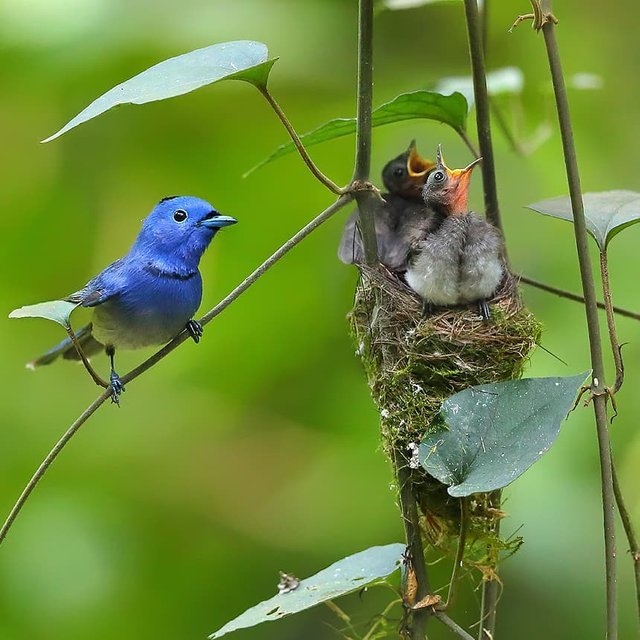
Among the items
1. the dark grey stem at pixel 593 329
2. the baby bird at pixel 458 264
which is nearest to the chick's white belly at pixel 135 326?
the baby bird at pixel 458 264

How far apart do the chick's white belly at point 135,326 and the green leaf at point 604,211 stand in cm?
98

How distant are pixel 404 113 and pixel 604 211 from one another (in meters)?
0.48

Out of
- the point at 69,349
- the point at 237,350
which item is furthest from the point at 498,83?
the point at 237,350

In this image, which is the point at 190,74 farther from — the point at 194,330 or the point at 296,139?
the point at 194,330

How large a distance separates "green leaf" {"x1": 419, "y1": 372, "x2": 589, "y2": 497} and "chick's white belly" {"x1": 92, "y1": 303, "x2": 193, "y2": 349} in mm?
952

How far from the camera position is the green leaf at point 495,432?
4.99 feet

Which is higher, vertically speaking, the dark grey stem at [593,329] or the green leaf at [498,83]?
the green leaf at [498,83]

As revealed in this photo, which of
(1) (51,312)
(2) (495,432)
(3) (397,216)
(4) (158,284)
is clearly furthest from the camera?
(3) (397,216)

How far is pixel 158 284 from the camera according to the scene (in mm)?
2412

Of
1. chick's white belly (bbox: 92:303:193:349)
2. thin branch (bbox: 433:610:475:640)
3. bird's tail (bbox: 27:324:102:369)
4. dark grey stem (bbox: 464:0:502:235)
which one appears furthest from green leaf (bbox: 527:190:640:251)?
bird's tail (bbox: 27:324:102:369)

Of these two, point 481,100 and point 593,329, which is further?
point 481,100

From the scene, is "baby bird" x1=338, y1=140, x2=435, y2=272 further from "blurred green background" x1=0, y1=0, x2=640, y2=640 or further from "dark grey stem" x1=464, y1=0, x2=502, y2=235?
"blurred green background" x1=0, y1=0, x2=640, y2=640

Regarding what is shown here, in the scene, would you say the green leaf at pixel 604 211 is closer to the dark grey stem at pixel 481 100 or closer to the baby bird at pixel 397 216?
the dark grey stem at pixel 481 100

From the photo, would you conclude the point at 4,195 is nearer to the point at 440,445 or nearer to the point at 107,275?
the point at 107,275
